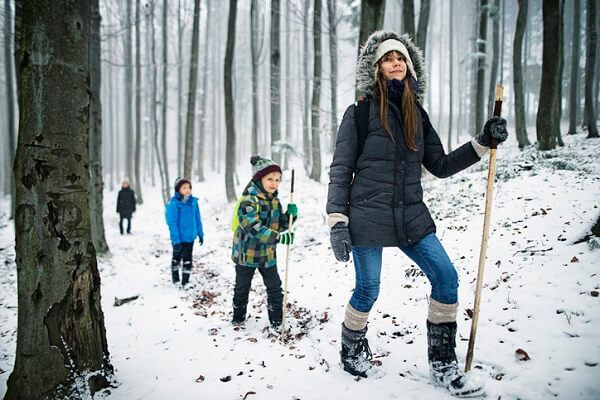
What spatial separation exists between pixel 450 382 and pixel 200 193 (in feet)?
69.9

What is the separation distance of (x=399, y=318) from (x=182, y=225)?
15.3 ft

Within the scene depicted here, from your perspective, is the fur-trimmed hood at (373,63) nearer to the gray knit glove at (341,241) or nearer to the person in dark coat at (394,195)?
the person in dark coat at (394,195)

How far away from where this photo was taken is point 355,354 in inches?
115

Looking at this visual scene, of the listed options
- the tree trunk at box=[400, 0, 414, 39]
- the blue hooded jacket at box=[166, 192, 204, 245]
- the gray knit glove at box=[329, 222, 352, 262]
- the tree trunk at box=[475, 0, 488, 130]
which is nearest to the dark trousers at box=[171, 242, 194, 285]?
the blue hooded jacket at box=[166, 192, 204, 245]

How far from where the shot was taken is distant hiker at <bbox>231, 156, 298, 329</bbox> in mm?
4254

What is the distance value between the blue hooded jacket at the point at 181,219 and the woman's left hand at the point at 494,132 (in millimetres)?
5684

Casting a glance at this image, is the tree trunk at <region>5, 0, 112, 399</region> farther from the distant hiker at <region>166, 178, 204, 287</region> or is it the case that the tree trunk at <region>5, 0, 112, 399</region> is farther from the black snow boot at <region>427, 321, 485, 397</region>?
the distant hiker at <region>166, 178, 204, 287</region>

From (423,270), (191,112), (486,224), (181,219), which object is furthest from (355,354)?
(191,112)

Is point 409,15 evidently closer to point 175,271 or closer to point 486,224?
point 175,271

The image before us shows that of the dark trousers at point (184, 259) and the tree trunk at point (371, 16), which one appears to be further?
the tree trunk at point (371, 16)

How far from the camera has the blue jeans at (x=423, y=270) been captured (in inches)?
98.9

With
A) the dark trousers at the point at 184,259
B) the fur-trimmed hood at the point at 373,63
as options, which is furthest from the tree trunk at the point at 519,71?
the dark trousers at the point at 184,259

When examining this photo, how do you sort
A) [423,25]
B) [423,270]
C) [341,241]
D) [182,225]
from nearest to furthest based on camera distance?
[341,241] → [423,270] → [182,225] → [423,25]

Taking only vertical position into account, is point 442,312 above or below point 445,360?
above
